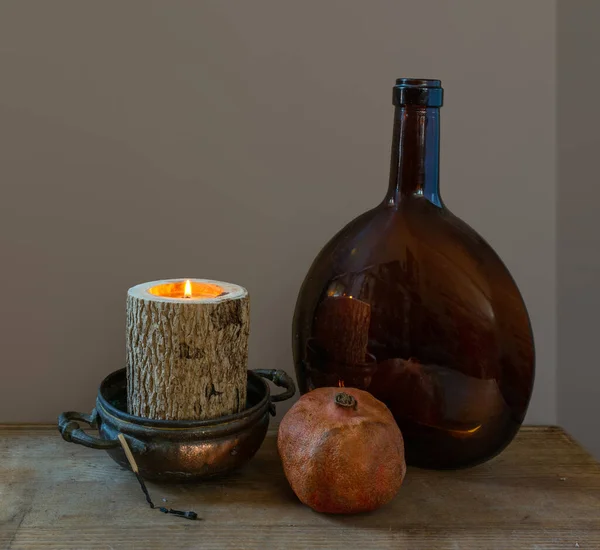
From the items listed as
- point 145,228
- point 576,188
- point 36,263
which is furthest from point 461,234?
point 36,263

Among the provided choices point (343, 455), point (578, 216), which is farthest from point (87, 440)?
point (578, 216)

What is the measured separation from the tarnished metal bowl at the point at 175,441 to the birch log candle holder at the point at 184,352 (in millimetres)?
17

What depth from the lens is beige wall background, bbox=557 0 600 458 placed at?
33.0 inches

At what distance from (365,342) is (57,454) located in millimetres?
329

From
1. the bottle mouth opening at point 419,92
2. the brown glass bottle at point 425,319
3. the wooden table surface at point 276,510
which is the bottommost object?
the wooden table surface at point 276,510

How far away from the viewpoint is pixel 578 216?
87cm

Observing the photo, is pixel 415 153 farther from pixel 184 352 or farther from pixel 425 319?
pixel 184 352

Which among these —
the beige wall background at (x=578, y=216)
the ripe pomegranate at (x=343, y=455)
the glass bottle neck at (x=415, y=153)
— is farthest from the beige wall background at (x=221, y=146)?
the ripe pomegranate at (x=343, y=455)

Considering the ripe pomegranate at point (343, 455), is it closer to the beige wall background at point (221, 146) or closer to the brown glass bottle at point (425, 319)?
the brown glass bottle at point (425, 319)

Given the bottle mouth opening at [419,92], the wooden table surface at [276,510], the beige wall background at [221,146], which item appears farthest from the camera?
the beige wall background at [221,146]

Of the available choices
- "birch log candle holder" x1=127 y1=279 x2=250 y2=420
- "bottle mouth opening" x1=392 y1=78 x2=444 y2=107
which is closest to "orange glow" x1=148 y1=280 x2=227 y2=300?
"birch log candle holder" x1=127 y1=279 x2=250 y2=420

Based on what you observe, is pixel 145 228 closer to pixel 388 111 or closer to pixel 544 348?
pixel 388 111

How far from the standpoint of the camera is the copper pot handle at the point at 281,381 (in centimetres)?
73

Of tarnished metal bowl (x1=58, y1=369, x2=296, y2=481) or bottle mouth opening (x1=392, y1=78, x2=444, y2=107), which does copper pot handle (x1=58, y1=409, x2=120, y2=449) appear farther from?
bottle mouth opening (x1=392, y1=78, x2=444, y2=107)
